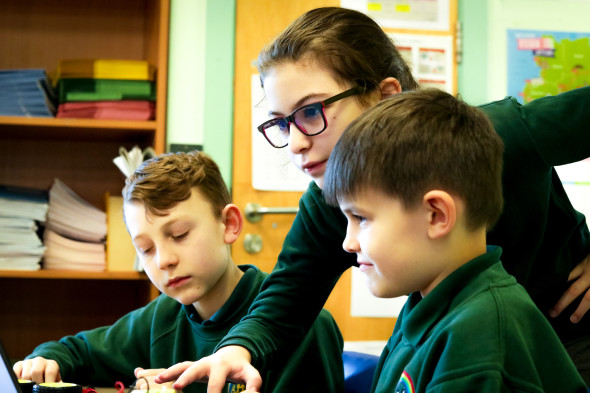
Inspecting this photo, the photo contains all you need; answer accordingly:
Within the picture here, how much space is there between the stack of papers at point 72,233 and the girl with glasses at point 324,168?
141 centimetres

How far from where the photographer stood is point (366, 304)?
109 inches

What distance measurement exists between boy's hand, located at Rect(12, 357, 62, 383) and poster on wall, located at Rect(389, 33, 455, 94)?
193 centimetres

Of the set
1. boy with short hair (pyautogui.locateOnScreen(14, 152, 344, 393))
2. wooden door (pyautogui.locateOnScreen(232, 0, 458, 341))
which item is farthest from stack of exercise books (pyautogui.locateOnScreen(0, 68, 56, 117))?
boy with short hair (pyautogui.locateOnScreen(14, 152, 344, 393))

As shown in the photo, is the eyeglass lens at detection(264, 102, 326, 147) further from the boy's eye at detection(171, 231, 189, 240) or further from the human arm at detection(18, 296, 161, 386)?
the human arm at detection(18, 296, 161, 386)

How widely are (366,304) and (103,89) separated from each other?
4.21 ft

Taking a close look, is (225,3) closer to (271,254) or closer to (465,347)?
(271,254)

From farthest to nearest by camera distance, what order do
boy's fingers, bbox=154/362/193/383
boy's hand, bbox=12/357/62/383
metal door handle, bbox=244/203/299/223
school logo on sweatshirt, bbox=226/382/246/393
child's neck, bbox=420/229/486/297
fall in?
metal door handle, bbox=244/203/299/223 → boy's hand, bbox=12/357/62/383 → school logo on sweatshirt, bbox=226/382/246/393 → boy's fingers, bbox=154/362/193/383 → child's neck, bbox=420/229/486/297

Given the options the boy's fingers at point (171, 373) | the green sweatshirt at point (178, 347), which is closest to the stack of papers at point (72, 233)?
the green sweatshirt at point (178, 347)

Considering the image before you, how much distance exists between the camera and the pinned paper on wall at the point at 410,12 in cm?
286

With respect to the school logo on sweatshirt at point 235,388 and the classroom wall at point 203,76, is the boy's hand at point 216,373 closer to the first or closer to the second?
the school logo on sweatshirt at point 235,388

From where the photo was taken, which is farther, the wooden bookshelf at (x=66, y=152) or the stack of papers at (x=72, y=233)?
the wooden bookshelf at (x=66, y=152)

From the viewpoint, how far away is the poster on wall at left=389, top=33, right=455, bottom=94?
287cm

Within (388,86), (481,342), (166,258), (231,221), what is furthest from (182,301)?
(481,342)

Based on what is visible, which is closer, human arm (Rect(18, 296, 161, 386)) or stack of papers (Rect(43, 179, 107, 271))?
human arm (Rect(18, 296, 161, 386))
